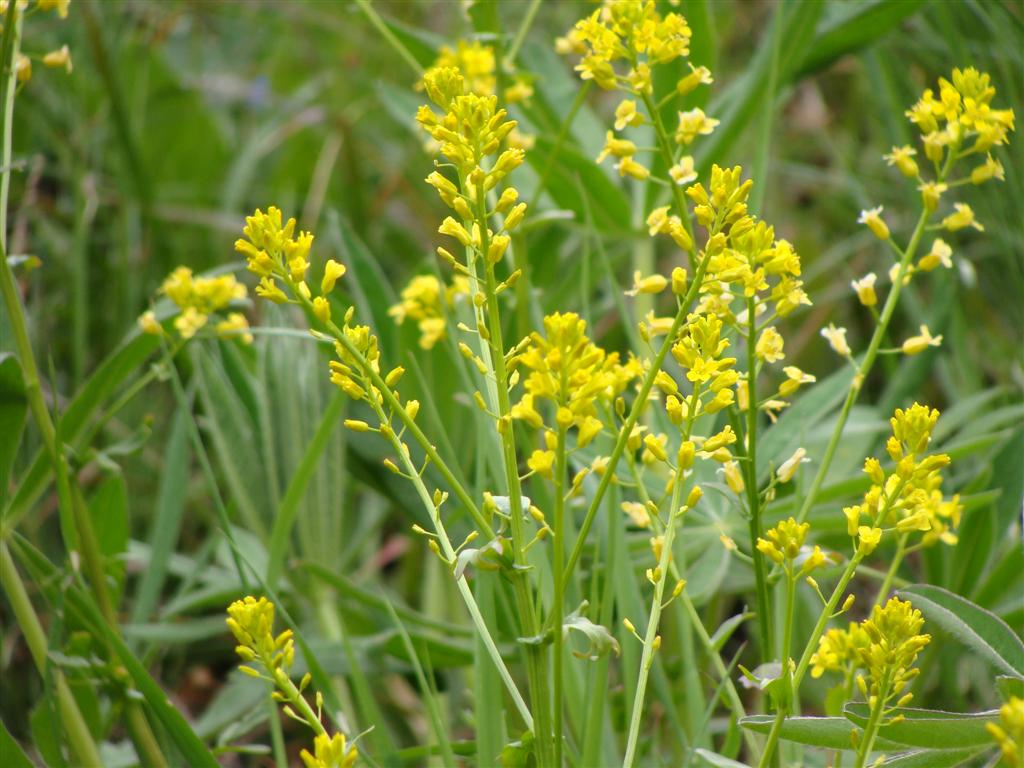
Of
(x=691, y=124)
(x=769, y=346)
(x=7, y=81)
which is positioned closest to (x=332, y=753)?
(x=769, y=346)

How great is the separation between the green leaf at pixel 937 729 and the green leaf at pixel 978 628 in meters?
0.05

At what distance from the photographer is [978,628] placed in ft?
2.51

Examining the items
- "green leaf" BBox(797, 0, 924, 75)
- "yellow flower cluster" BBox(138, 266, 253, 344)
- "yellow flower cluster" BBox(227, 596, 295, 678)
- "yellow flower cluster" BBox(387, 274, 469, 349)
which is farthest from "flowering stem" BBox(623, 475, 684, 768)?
"green leaf" BBox(797, 0, 924, 75)

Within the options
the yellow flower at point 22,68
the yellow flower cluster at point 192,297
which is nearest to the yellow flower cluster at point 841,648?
the yellow flower cluster at point 192,297

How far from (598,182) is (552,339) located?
847 mm

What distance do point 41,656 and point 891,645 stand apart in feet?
2.19

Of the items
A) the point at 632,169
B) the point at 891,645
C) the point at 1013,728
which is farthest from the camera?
the point at 632,169

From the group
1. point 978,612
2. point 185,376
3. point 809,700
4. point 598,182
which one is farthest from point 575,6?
point 978,612

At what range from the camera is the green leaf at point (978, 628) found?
0.74 metres

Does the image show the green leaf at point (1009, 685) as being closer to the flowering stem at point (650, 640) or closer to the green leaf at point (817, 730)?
the green leaf at point (817, 730)

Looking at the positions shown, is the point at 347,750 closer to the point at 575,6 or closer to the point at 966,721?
the point at 966,721

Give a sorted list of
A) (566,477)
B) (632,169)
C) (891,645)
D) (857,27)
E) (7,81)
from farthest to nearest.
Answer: (857,27) → (566,477) → (7,81) → (632,169) → (891,645)

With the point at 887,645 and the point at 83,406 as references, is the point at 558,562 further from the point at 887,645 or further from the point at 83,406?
the point at 83,406

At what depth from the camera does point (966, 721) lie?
0.71m
